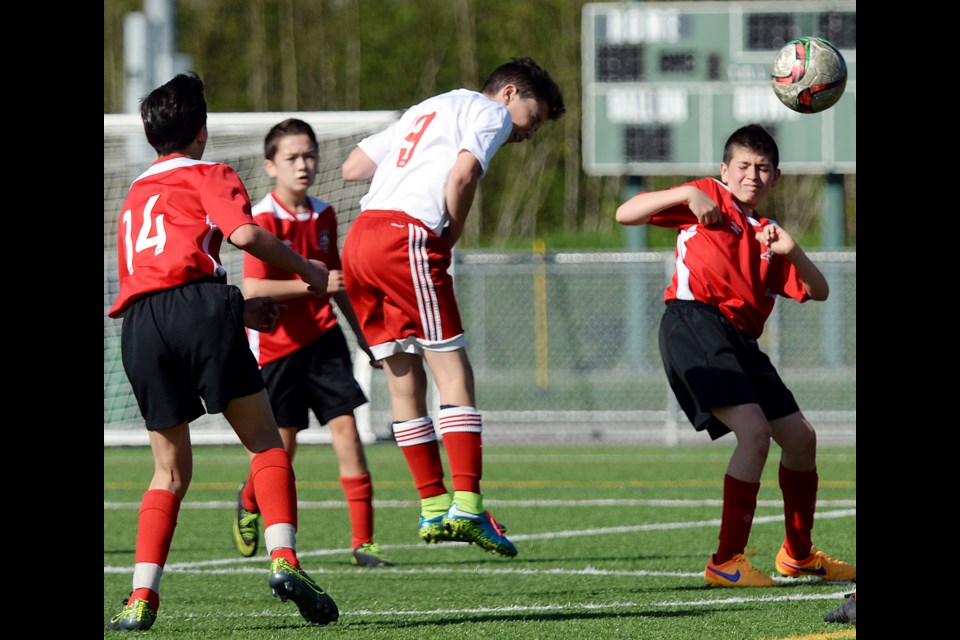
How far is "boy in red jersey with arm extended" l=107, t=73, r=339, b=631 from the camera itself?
4574mm

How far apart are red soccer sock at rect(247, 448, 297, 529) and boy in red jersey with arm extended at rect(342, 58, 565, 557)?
67 centimetres

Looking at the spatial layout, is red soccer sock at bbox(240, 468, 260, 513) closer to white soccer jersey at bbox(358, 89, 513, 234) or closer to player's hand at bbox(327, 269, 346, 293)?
player's hand at bbox(327, 269, 346, 293)

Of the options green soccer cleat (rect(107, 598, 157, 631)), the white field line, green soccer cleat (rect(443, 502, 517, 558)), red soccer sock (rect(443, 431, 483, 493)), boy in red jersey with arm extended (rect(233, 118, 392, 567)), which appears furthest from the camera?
the white field line

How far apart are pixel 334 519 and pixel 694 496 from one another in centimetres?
237

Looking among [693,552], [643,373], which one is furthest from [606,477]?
[643,373]

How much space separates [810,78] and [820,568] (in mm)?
1903

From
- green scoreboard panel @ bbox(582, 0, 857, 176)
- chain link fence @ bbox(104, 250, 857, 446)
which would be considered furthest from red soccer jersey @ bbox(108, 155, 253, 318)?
green scoreboard panel @ bbox(582, 0, 857, 176)

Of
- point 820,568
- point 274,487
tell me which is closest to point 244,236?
point 274,487

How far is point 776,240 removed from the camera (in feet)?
18.0

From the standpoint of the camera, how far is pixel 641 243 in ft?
65.5

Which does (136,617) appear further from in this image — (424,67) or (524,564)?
(424,67)

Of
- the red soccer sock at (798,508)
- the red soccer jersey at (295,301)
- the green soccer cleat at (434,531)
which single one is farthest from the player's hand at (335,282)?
the red soccer sock at (798,508)

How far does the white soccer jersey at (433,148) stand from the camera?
541 centimetres
